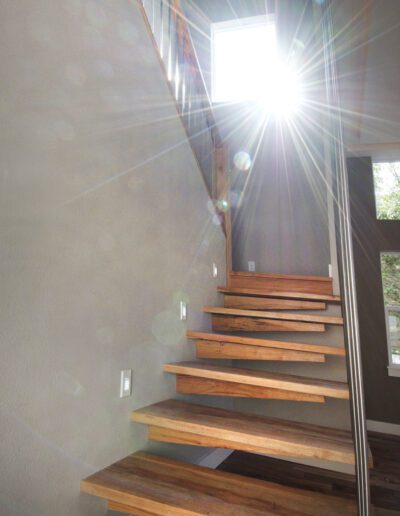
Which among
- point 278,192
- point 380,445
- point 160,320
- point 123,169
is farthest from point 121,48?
point 380,445

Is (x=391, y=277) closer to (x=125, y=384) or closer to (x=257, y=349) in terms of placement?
(x=257, y=349)

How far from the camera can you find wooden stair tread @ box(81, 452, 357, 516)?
1164 millimetres

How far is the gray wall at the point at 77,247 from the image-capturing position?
44.4 inches

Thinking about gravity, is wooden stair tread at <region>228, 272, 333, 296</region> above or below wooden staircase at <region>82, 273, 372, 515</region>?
above

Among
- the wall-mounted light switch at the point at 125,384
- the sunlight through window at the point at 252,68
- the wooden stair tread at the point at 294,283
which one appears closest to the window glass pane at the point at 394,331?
the wooden stair tread at the point at 294,283

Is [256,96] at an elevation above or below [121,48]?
above

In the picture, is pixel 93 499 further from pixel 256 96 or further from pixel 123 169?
pixel 256 96

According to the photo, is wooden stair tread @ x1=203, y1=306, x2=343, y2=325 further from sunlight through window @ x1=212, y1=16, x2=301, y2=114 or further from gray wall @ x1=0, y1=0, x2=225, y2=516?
sunlight through window @ x1=212, y1=16, x2=301, y2=114

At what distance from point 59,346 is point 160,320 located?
812 millimetres

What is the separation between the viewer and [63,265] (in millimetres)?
1337

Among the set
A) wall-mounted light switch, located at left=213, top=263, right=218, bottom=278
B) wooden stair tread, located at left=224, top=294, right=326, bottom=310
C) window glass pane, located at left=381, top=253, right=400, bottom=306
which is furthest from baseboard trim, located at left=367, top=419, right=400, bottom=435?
wall-mounted light switch, located at left=213, top=263, right=218, bottom=278

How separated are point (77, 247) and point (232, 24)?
5080 mm

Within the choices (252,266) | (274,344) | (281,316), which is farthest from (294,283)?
(274,344)

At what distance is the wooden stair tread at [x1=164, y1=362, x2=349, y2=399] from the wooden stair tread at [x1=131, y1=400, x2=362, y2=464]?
16cm
